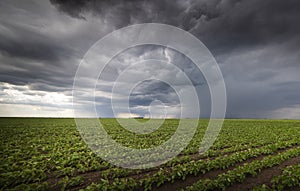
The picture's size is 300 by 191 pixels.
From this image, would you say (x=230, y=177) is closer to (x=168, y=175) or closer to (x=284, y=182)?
(x=284, y=182)

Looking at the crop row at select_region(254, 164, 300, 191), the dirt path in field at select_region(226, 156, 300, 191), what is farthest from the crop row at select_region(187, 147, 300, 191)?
the crop row at select_region(254, 164, 300, 191)

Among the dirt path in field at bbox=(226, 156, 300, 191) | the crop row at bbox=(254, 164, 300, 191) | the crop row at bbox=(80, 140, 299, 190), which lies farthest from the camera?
the dirt path in field at bbox=(226, 156, 300, 191)

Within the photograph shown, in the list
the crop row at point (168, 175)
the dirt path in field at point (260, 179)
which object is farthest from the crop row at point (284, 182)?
the crop row at point (168, 175)

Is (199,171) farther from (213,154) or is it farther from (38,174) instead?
(38,174)

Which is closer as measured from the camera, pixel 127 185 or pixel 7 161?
pixel 127 185

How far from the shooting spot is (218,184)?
7820 millimetres

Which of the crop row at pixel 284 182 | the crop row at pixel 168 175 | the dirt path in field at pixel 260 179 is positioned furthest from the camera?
the dirt path in field at pixel 260 179

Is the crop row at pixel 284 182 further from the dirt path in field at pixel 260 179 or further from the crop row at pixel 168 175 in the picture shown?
the crop row at pixel 168 175

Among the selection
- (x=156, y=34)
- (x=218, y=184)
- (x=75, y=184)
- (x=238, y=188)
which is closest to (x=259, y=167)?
(x=238, y=188)

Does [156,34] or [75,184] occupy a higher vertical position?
[156,34]

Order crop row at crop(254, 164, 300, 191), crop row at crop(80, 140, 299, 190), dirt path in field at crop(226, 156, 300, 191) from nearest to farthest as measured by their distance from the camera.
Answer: crop row at crop(80, 140, 299, 190), crop row at crop(254, 164, 300, 191), dirt path in field at crop(226, 156, 300, 191)

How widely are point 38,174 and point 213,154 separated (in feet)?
36.5

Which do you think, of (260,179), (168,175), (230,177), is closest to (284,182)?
(260,179)

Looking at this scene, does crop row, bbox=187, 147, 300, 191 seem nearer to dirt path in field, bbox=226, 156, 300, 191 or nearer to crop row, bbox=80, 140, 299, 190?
dirt path in field, bbox=226, 156, 300, 191
